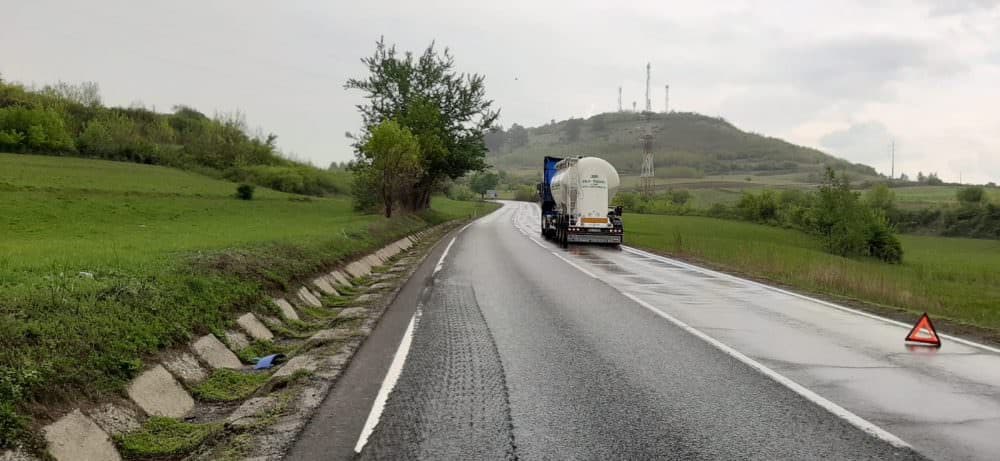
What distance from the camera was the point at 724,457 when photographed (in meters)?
4.68

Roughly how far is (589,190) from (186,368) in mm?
24725

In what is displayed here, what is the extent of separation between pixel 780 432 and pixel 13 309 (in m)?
6.52

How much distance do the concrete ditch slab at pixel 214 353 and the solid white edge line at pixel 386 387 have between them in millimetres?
1891

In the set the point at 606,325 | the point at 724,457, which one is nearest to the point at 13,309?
the point at 724,457

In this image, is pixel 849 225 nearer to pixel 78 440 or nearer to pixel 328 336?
pixel 328 336

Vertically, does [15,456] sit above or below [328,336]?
above

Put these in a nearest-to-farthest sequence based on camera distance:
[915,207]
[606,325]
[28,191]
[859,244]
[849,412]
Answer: [849,412], [606,325], [28,191], [859,244], [915,207]

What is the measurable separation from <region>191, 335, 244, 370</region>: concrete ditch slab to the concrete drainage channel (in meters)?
0.02

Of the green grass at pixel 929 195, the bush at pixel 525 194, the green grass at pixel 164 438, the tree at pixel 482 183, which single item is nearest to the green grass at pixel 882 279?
the green grass at pixel 164 438

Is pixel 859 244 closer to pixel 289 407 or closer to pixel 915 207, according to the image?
pixel 915 207

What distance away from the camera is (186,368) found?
695 cm

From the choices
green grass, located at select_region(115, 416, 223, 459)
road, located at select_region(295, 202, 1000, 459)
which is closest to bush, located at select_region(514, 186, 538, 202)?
road, located at select_region(295, 202, 1000, 459)

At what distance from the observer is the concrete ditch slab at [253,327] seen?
9094 millimetres

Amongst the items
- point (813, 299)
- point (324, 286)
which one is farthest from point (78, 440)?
point (813, 299)
